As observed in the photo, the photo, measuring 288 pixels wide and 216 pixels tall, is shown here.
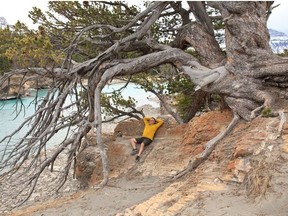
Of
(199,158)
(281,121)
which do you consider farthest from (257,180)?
(199,158)

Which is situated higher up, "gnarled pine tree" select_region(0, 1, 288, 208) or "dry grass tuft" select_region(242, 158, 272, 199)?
"gnarled pine tree" select_region(0, 1, 288, 208)

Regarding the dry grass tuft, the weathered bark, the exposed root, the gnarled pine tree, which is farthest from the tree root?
the weathered bark

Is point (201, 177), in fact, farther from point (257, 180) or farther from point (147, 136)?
point (147, 136)

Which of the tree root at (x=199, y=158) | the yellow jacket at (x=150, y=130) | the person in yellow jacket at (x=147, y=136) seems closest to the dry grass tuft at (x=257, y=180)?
the tree root at (x=199, y=158)

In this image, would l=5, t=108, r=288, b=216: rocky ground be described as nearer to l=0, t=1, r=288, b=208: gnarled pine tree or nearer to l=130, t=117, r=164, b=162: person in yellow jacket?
l=130, t=117, r=164, b=162: person in yellow jacket

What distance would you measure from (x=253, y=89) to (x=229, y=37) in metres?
1.10

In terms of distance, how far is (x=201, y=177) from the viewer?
200 inches

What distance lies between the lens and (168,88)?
1066 centimetres

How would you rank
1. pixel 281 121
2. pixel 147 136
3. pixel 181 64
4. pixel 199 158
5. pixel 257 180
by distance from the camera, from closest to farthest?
1. pixel 257 180
2. pixel 281 121
3. pixel 199 158
4. pixel 181 64
5. pixel 147 136

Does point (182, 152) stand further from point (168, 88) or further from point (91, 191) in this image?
point (168, 88)

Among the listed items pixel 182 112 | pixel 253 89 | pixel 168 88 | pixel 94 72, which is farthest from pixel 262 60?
pixel 182 112

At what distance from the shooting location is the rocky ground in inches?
157

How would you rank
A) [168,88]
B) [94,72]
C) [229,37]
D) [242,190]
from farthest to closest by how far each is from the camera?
1. [168,88]
2. [94,72]
3. [229,37]
4. [242,190]

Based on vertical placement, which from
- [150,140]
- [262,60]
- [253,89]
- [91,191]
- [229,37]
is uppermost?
[229,37]
